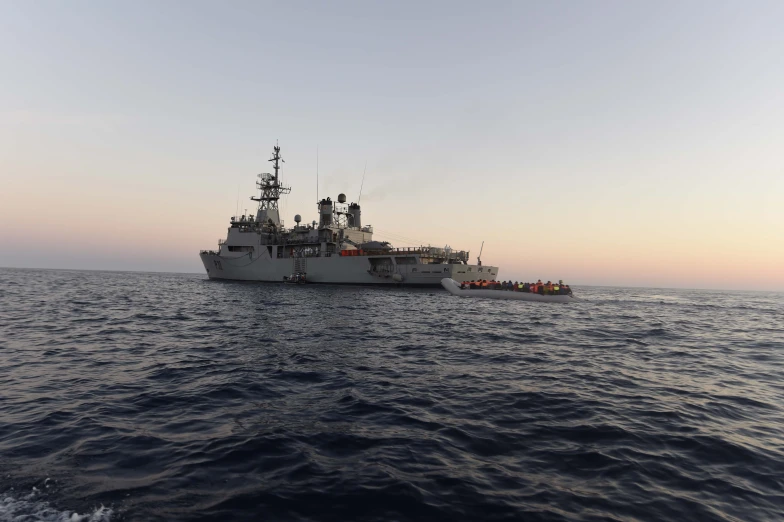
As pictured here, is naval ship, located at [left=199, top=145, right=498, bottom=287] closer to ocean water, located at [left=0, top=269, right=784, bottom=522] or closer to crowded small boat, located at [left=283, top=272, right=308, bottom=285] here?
crowded small boat, located at [left=283, top=272, right=308, bottom=285]

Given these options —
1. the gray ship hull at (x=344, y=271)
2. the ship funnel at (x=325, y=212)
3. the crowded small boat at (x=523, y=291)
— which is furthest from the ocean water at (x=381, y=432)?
the ship funnel at (x=325, y=212)

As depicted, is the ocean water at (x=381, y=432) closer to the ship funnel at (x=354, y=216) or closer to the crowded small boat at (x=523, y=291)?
the crowded small boat at (x=523, y=291)

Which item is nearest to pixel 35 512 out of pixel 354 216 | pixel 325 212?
pixel 325 212

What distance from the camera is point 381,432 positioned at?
6.68m

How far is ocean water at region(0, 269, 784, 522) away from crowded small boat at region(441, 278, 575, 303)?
25.1 metres

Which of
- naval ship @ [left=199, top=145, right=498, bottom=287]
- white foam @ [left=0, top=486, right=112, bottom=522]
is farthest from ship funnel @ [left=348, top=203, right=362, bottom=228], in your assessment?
white foam @ [left=0, top=486, right=112, bottom=522]

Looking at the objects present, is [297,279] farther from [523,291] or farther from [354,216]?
[523,291]

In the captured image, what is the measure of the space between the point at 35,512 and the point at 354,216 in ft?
200

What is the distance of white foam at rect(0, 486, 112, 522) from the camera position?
420cm

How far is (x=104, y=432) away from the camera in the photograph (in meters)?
6.53

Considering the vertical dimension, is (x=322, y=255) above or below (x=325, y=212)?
below

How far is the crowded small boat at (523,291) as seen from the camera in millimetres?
39781

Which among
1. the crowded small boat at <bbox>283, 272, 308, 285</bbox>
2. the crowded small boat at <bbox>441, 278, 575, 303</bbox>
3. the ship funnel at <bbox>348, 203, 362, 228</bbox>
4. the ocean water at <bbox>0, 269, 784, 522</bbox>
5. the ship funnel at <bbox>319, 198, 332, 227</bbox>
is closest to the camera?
the ocean water at <bbox>0, 269, 784, 522</bbox>

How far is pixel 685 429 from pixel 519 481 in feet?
14.5
